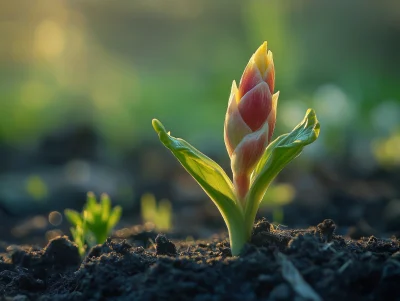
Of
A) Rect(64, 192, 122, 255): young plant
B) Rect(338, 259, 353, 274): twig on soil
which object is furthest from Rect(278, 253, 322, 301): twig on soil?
Rect(64, 192, 122, 255): young plant

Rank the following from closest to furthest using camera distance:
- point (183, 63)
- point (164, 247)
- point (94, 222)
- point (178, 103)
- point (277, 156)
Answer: point (277, 156)
point (164, 247)
point (94, 222)
point (178, 103)
point (183, 63)

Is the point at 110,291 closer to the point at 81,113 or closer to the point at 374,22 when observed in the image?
the point at 81,113

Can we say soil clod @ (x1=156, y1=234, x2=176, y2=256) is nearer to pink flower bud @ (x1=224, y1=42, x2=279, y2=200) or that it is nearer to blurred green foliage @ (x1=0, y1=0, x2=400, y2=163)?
pink flower bud @ (x1=224, y1=42, x2=279, y2=200)

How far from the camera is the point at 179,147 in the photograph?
77.9 inches

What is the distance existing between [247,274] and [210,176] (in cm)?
37

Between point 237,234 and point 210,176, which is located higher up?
point 210,176

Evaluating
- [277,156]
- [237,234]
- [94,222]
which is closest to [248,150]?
[277,156]

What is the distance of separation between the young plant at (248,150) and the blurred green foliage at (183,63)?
3.84 metres

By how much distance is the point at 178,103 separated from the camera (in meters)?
8.49

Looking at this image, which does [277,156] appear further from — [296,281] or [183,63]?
[183,63]

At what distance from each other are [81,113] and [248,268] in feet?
18.3

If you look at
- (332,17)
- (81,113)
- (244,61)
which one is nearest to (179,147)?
(81,113)

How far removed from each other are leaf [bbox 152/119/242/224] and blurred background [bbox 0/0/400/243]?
1.23 metres

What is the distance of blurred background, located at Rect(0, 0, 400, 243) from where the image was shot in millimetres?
4555
